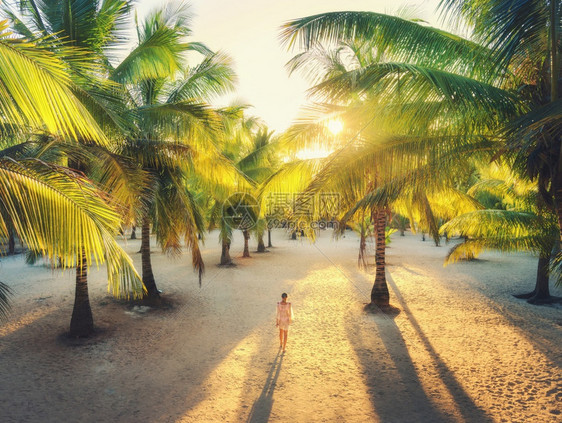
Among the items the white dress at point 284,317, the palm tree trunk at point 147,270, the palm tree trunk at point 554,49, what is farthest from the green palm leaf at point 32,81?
the palm tree trunk at point 147,270

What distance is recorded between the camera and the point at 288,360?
21.5 feet

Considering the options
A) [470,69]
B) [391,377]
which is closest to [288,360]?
[391,377]

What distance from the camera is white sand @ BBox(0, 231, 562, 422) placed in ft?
15.9

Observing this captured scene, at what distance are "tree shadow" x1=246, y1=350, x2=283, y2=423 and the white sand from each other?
0.7 inches

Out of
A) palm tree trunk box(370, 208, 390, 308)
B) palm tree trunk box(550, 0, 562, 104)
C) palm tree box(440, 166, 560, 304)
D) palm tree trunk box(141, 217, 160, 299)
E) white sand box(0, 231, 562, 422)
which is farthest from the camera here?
palm tree trunk box(141, 217, 160, 299)

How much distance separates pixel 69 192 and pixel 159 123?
4683 mm

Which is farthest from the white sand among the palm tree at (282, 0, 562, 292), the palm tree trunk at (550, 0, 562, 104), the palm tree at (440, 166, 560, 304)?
the palm tree trunk at (550, 0, 562, 104)

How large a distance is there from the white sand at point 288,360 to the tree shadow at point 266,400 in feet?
0.06

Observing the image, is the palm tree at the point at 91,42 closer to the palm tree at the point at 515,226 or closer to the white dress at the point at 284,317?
the white dress at the point at 284,317

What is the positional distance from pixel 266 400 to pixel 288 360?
147 centimetres

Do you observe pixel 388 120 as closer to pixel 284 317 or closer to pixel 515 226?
pixel 284 317

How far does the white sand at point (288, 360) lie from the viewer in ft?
15.9

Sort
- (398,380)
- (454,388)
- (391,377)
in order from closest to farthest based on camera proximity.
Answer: (454,388) < (398,380) < (391,377)

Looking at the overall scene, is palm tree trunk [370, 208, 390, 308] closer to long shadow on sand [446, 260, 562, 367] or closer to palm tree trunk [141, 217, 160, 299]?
long shadow on sand [446, 260, 562, 367]
